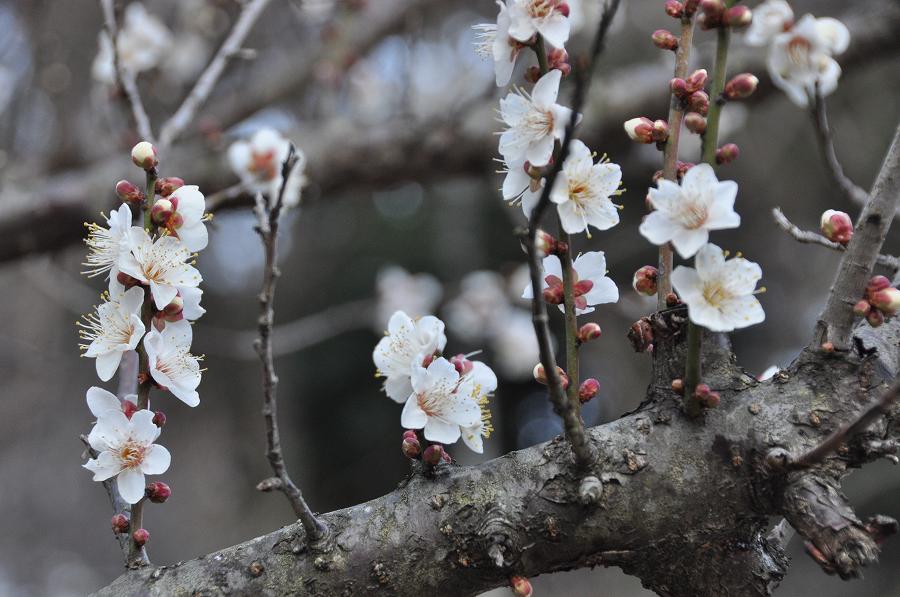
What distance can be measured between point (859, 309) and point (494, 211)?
5457mm

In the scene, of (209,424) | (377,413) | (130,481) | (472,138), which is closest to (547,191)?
(130,481)

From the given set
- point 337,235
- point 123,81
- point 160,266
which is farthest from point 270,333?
point 337,235

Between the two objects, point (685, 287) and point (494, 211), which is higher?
point (494, 211)

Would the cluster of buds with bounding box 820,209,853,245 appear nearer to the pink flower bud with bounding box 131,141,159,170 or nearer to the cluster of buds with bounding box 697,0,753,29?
the cluster of buds with bounding box 697,0,753,29

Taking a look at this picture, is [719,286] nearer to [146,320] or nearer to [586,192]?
[586,192]

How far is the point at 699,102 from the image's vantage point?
91cm

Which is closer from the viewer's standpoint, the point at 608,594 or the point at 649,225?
the point at 649,225

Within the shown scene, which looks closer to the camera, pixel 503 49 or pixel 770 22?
pixel 503 49

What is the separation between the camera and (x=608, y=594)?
5.38 meters

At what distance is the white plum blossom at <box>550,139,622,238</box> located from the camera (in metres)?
0.89

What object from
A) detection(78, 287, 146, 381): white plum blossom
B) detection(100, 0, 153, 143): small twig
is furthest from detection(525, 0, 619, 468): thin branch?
detection(100, 0, 153, 143): small twig

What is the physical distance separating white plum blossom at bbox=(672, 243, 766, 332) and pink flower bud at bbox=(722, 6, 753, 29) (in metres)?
0.26

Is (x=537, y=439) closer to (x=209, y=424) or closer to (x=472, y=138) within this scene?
(x=209, y=424)

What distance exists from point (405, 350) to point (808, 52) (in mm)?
1137
